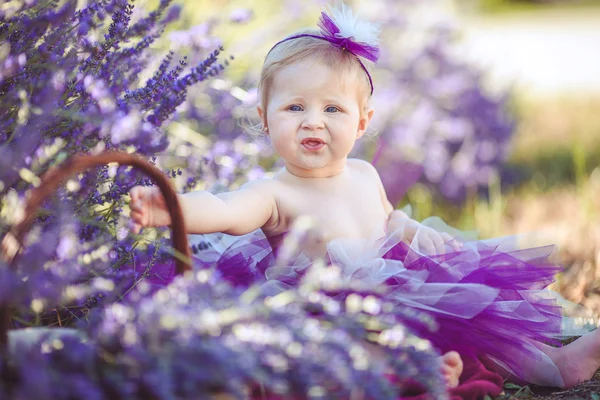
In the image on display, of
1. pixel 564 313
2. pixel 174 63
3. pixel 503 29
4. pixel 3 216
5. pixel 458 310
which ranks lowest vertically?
pixel 564 313

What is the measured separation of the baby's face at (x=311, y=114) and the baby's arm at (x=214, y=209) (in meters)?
A: 0.13

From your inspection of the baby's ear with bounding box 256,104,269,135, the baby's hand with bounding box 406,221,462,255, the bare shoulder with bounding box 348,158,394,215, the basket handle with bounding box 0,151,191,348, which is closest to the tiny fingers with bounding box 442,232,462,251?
the baby's hand with bounding box 406,221,462,255

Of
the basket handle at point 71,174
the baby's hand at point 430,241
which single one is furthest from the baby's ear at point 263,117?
the basket handle at point 71,174

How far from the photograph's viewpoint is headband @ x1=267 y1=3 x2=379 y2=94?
1.96 metres

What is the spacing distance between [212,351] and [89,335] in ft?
0.92

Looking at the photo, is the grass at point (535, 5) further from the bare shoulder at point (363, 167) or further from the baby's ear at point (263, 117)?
the baby's ear at point (263, 117)

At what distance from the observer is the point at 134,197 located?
1.49 m

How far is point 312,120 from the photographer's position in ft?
6.26

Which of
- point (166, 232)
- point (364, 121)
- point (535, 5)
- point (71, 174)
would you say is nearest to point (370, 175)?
point (364, 121)

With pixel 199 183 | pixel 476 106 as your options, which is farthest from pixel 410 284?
pixel 476 106

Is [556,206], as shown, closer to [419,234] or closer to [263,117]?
[419,234]

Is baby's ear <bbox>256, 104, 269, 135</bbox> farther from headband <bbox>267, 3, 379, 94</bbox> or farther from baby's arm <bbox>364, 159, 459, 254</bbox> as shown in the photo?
baby's arm <bbox>364, 159, 459, 254</bbox>

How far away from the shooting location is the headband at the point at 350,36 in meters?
1.96

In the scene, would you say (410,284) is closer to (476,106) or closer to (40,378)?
(40,378)
